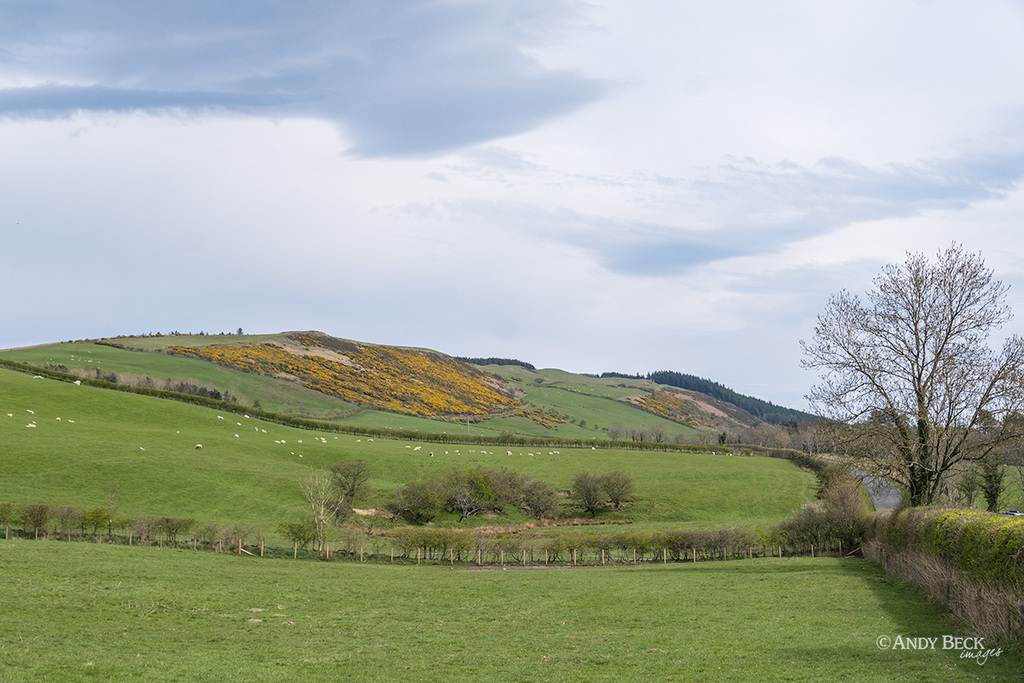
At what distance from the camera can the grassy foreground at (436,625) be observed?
15648 millimetres

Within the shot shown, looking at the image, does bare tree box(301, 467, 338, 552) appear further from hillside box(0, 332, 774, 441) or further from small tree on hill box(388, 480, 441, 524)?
hillside box(0, 332, 774, 441)

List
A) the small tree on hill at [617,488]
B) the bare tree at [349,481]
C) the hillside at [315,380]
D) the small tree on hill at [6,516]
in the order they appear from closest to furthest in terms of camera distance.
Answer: the small tree on hill at [6,516] < the bare tree at [349,481] < the small tree on hill at [617,488] < the hillside at [315,380]

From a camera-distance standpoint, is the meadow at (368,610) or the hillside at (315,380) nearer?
the meadow at (368,610)

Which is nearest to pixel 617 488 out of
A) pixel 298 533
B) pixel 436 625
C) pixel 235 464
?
pixel 298 533

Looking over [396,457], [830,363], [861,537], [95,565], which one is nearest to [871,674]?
[830,363]

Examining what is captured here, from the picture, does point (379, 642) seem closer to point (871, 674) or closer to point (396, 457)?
point (871, 674)

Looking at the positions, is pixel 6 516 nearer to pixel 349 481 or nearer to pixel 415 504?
pixel 349 481

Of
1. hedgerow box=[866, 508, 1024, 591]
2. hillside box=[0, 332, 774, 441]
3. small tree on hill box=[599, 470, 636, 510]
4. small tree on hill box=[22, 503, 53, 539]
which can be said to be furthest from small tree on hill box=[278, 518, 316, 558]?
hillside box=[0, 332, 774, 441]

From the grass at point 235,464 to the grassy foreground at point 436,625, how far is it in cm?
2004

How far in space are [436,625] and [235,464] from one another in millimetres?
50281

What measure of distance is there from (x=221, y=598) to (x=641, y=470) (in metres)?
70.6

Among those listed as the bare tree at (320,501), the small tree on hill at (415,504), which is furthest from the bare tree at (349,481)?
the small tree on hill at (415,504)

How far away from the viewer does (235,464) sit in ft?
218

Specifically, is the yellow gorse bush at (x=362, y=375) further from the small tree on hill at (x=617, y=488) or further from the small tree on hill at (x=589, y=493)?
the small tree on hill at (x=617, y=488)
